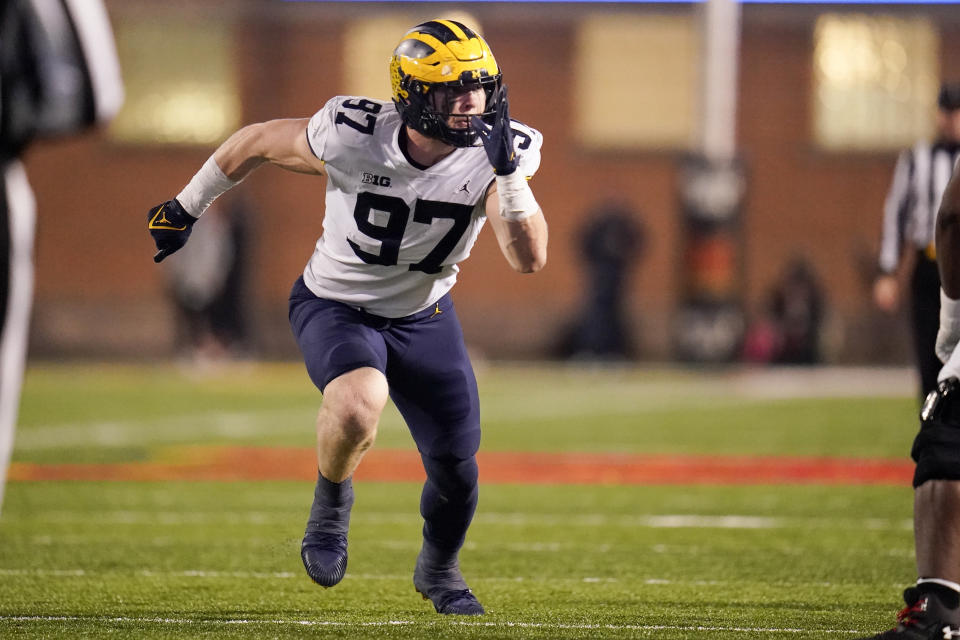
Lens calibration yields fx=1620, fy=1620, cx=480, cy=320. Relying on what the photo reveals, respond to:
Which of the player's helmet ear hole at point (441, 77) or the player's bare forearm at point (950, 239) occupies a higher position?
the player's helmet ear hole at point (441, 77)

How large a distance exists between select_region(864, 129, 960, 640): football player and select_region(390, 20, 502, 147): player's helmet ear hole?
4.21 feet

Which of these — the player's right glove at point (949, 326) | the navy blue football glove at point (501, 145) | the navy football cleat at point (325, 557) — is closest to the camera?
the player's right glove at point (949, 326)

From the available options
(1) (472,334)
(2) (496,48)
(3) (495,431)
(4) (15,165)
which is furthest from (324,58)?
(4) (15,165)

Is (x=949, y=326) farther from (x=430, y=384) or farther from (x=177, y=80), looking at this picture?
(x=177, y=80)

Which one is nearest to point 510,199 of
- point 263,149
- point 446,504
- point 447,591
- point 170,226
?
point 263,149

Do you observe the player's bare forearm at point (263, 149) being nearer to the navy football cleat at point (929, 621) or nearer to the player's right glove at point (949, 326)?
the player's right glove at point (949, 326)

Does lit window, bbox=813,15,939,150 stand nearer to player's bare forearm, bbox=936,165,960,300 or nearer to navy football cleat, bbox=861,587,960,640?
player's bare forearm, bbox=936,165,960,300

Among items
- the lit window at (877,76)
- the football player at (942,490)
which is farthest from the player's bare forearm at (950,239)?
the lit window at (877,76)

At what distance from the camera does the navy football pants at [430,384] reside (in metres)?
4.43

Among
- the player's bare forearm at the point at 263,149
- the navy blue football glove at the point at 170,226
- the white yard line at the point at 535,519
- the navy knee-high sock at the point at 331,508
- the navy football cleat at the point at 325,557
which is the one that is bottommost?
the white yard line at the point at 535,519

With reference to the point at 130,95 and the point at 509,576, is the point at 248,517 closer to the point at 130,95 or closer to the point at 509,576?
the point at 509,576

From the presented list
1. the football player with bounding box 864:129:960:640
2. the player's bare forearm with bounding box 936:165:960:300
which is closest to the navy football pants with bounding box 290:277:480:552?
the football player with bounding box 864:129:960:640

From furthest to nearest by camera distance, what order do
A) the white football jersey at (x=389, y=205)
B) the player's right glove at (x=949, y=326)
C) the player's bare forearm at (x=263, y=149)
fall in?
the player's bare forearm at (x=263, y=149) → the white football jersey at (x=389, y=205) → the player's right glove at (x=949, y=326)

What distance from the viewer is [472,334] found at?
64.6ft
